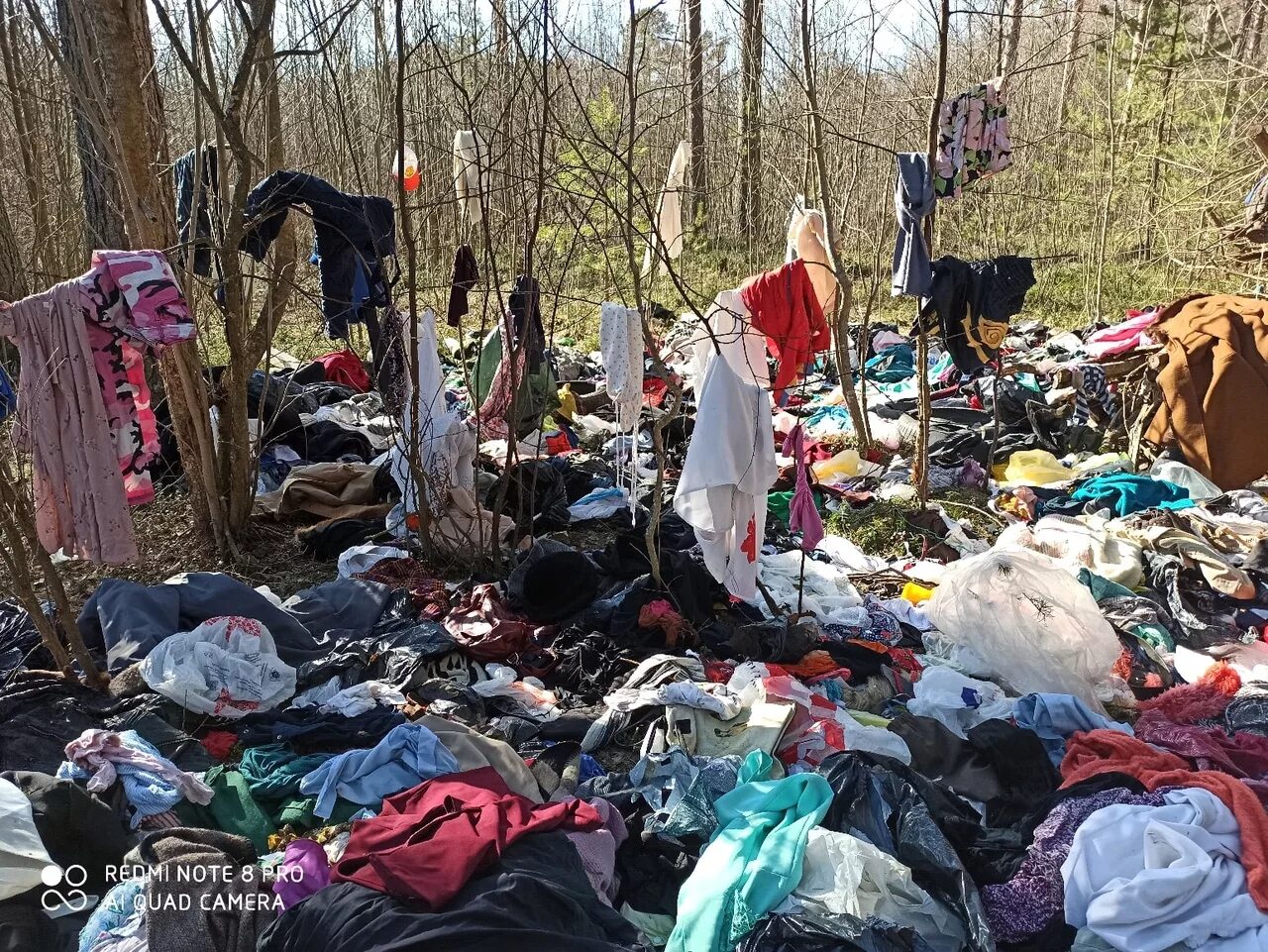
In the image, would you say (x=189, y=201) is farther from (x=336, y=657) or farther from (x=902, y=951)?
(x=902, y=951)

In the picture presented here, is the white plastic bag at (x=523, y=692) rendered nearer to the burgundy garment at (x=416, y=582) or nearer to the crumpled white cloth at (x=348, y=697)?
the crumpled white cloth at (x=348, y=697)

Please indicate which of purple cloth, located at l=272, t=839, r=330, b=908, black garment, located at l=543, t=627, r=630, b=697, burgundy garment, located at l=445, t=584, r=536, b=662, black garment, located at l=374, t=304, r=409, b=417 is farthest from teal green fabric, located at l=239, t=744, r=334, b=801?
black garment, located at l=374, t=304, r=409, b=417

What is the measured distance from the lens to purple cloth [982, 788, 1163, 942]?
266 centimetres

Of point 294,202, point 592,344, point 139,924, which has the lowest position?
point 139,924

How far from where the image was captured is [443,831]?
2609 millimetres

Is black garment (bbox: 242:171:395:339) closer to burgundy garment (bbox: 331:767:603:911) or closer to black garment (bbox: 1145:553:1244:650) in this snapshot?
burgundy garment (bbox: 331:767:603:911)

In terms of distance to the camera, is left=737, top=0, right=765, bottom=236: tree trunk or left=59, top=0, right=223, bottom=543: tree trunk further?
left=737, top=0, right=765, bottom=236: tree trunk

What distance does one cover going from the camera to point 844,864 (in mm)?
2656

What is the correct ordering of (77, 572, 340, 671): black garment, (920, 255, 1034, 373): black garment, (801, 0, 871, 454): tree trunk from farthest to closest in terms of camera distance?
1. (801, 0, 871, 454): tree trunk
2. (920, 255, 1034, 373): black garment
3. (77, 572, 340, 671): black garment

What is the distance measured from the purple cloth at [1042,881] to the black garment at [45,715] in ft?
9.77

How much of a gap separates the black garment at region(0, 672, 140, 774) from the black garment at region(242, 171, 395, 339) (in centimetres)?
210

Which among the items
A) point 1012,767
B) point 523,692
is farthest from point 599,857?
point 1012,767

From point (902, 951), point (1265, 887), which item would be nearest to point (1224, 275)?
point (1265, 887)

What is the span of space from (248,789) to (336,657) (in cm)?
87
